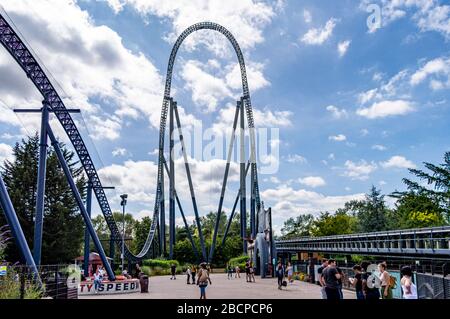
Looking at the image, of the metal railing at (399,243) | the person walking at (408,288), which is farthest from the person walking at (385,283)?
the metal railing at (399,243)

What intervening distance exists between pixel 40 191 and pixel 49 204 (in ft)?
67.7

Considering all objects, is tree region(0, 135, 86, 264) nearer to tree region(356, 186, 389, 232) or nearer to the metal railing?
the metal railing

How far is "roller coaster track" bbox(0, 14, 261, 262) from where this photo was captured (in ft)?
57.7

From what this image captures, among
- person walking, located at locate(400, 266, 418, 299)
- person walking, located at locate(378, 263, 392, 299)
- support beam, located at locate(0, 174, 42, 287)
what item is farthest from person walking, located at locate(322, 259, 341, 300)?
support beam, located at locate(0, 174, 42, 287)

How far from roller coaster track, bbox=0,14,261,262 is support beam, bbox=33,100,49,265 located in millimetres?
882

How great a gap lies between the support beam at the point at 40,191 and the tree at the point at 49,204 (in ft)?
58.8

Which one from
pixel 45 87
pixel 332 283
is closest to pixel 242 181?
pixel 45 87

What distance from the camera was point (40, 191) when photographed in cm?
1761

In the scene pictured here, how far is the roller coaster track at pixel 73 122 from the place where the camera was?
57.7 feet

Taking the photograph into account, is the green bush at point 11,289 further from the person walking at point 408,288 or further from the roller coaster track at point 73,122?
the roller coaster track at point 73,122

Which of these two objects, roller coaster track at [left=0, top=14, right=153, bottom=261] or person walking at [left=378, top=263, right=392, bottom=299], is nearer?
person walking at [left=378, top=263, right=392, bottom=299]

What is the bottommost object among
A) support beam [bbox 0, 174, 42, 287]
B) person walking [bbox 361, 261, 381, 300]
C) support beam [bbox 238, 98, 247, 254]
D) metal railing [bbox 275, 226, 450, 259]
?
person walking [bbox 361, 261, 381, 300]
